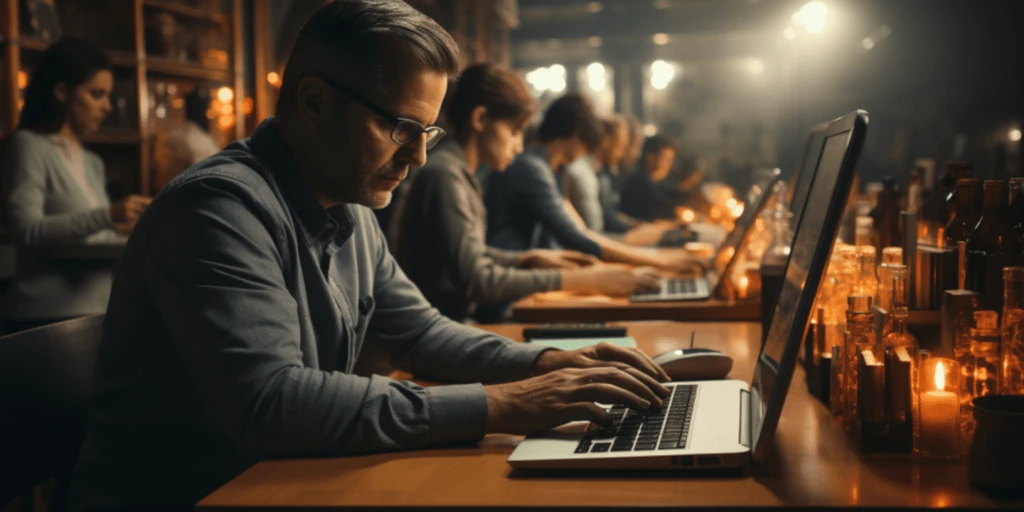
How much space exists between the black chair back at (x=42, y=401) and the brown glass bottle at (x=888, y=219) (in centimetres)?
153

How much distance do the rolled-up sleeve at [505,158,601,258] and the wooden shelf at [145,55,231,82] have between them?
227cm

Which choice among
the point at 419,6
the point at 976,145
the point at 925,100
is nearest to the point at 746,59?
the point at 419,6

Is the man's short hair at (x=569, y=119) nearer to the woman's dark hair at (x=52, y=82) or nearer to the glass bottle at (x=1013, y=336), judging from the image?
the woman's dark hair at (x=52, y=82)

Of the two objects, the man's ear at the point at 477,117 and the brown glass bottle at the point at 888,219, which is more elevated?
the man's ear at the point at 477,117

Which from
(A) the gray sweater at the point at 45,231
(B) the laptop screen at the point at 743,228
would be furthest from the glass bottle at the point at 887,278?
(A) the gray sweater at the point at 45,231

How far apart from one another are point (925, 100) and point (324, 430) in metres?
4.00

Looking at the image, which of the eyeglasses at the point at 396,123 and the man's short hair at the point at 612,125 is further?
the man's short hair at the point at 612,125

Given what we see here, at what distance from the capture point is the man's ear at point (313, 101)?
1.44 meters

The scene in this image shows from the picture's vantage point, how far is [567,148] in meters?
4.71

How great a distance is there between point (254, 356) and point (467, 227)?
179cm

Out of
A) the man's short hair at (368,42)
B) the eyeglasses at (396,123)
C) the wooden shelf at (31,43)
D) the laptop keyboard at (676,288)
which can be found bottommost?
the laptop keyboard at (676,288)

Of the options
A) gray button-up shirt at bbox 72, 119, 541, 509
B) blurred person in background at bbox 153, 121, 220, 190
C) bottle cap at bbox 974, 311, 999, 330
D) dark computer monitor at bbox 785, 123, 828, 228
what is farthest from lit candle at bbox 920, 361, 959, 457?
blurred person in background at bbox 153, 121, 220, 190

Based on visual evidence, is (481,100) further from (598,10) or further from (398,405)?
(598,10)

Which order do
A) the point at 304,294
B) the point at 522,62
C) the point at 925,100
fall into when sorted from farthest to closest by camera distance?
1. the point at 522,62
2. the point at 925,100
3. the point at 304,294
